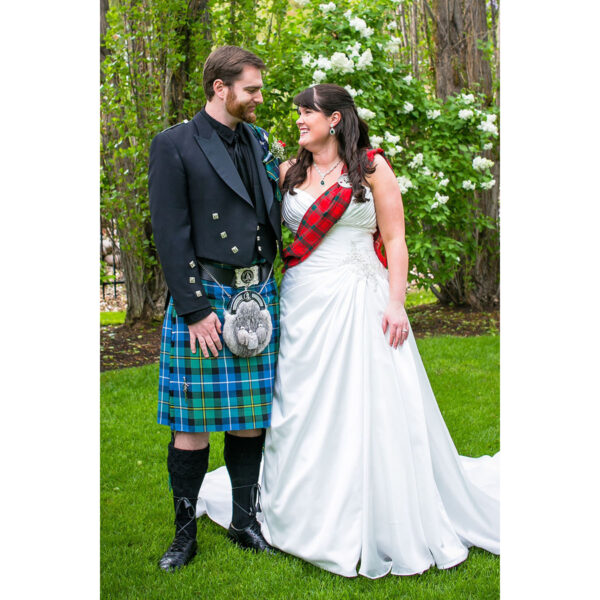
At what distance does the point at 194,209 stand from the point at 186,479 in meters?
0.98

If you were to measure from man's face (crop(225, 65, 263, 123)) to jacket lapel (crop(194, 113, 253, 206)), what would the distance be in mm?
115

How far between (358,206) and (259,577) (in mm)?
1368

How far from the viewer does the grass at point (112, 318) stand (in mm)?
7578

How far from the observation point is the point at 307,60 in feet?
16.6

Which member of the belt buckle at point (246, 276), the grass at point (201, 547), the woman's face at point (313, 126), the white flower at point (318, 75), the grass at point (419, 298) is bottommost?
the grass at point (201, 547)

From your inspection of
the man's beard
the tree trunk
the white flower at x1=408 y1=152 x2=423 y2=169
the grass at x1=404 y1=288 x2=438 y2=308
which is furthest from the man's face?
the grass at x1=404 y1=288 x2=438 y2=308

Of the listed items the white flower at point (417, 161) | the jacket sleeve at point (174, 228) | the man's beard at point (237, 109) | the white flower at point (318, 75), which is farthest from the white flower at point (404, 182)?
the jacket sleeve at point (174, 228)

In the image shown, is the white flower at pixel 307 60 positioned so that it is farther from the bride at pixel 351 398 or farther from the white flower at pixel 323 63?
the bride at pixel 351 398

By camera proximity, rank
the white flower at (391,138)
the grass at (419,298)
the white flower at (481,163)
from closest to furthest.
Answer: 1. the white flower at (391,138)
2. the white flower at (481,163)
3. the grass at (419,298)

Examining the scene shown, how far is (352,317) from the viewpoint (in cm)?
250

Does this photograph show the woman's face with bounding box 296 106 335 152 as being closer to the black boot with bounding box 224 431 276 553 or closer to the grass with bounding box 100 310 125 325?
the black boot with bounding box 224 431 276 553

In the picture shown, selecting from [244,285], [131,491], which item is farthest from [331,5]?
[131,491]

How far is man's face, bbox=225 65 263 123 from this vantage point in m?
2.36

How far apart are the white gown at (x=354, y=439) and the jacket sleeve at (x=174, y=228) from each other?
0.41 meters
